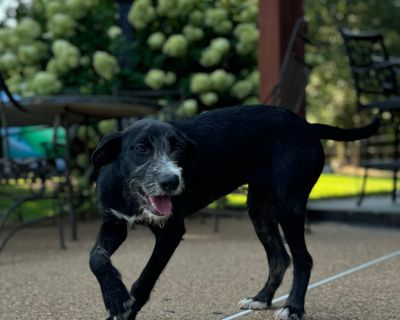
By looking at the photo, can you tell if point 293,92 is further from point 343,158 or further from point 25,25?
point 343,158

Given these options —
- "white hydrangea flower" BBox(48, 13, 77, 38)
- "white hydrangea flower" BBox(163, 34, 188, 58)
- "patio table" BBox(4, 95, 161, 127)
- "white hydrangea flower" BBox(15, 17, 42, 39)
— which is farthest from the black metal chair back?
"white hydrangea flower" BBox(15, 17, 42, 39)

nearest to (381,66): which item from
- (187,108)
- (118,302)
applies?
(187,108)

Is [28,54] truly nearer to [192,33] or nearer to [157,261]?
[192,33]

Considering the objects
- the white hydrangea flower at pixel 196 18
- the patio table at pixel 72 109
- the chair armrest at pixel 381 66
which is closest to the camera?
the patio table at pixel 72 109

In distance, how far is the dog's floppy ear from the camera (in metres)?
2.88

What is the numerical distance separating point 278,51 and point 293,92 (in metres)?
0.62

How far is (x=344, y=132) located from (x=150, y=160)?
137 cm

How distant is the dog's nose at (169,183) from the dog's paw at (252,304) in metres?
1.19

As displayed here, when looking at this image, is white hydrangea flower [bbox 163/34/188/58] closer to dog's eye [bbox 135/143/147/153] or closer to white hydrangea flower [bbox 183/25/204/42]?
white hydrangea flower [bbox 183/25/204/42]

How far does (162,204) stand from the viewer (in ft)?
9.16

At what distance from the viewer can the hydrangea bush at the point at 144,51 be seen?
8062 millimetres

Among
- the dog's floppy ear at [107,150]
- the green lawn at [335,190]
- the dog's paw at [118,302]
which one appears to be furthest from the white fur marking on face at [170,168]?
the green lawn at [335,190]

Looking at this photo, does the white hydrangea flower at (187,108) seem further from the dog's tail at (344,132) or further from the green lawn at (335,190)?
the dog's tail at (344,132)

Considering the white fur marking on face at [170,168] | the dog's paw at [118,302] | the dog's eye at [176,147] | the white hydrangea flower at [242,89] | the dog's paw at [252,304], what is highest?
the dog's eye at [176,147]
